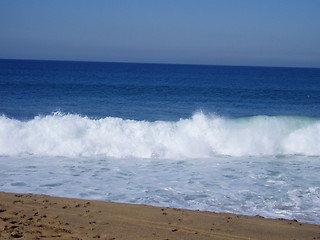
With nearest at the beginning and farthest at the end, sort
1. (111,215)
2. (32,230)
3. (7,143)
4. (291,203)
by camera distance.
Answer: (32,230) → (111,215) → (291,203) → (7,143)

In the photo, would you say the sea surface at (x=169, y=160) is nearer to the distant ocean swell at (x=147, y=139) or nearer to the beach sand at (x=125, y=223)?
the distant ocean swell at (x=147, y=139)

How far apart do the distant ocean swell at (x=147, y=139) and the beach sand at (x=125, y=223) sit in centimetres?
576

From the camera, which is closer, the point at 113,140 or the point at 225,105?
the point at 113,140

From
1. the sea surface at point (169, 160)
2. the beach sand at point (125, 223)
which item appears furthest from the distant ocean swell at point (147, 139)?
the beach sand at point (125, 223)

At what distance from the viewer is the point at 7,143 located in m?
13.1

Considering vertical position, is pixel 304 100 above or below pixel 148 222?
above

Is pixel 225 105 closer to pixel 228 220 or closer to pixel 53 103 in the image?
pixel 53 103

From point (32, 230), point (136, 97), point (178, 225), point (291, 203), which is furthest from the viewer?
point (136, 97)

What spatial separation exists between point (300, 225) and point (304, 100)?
2505 cm

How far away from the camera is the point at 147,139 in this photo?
14203 mm

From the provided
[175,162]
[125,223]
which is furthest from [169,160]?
[125,223]

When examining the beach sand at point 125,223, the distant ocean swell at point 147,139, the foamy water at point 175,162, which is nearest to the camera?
the beach sand at point 125,223

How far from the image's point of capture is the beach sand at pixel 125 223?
18.2 feet

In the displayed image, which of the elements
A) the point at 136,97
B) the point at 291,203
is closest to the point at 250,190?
the point at 291,203
